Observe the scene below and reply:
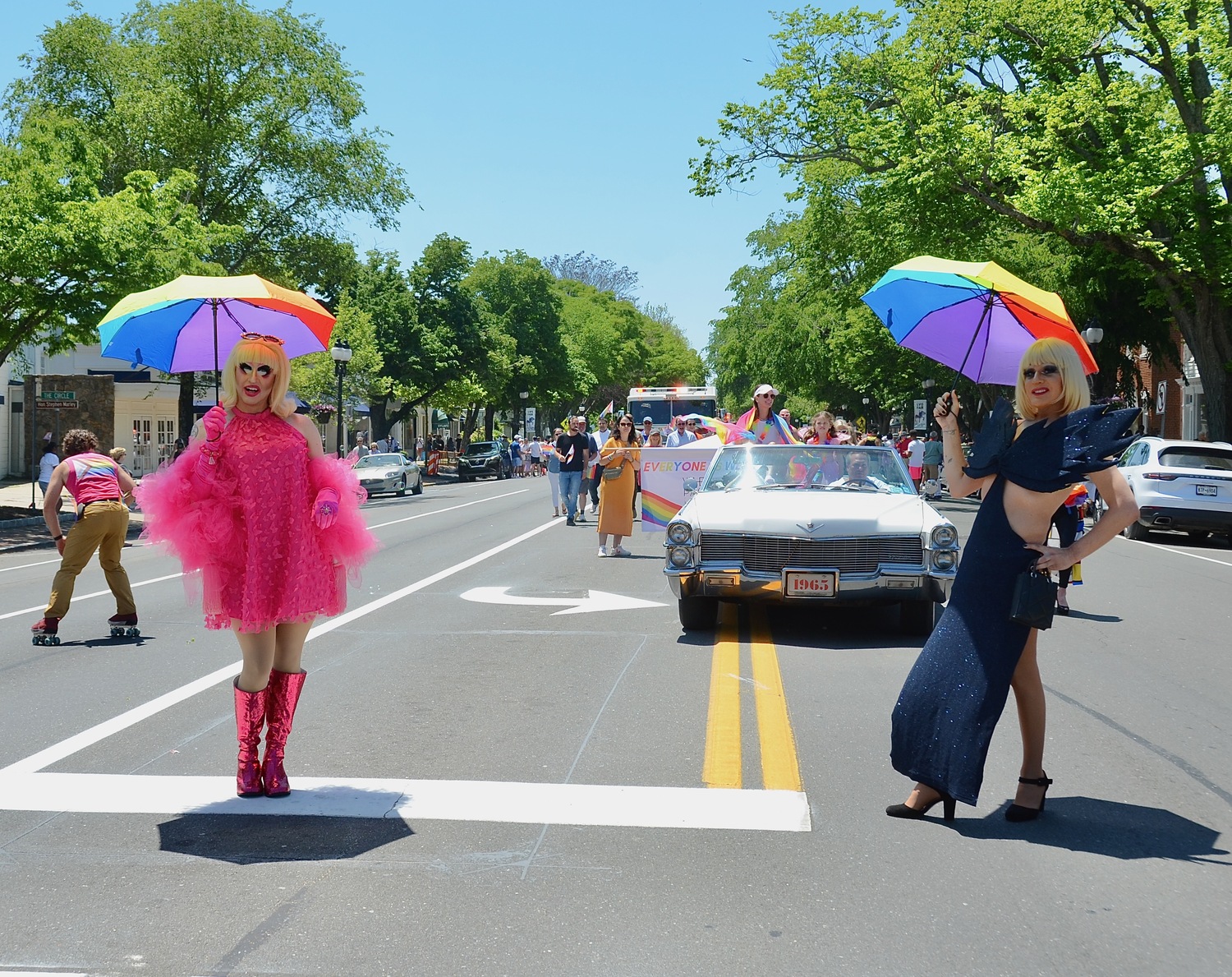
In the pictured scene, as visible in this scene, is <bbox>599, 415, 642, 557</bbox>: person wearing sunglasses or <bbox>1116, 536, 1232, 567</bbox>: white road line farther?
<bbox>1116, 536, 1232, 567</bbox>: white road line

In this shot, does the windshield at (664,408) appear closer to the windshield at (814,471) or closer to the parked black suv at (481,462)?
the parked black suv at (481,462)

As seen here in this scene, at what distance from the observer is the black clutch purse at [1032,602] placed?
15.9 ft

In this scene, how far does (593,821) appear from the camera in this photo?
4969mm

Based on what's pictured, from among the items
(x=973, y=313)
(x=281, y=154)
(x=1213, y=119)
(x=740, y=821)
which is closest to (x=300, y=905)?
(x=740, y=821)

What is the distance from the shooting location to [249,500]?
16.9 feet

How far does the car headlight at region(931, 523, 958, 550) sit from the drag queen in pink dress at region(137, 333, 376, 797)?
5089mm

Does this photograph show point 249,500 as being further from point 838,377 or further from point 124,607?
point 838,377

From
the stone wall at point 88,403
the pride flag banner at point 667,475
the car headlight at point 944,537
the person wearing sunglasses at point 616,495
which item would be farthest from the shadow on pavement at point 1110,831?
the stone wall at point 88,403

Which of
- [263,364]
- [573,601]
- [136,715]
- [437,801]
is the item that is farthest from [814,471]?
[263,364]

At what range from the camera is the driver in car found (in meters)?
10.2

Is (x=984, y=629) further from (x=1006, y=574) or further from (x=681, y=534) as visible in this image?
(x=681, y=534)

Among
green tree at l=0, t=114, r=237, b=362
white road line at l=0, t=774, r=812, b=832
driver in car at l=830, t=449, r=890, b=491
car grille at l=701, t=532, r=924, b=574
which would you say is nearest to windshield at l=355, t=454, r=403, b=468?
green tree at l=0, t=114, r=237, b=362

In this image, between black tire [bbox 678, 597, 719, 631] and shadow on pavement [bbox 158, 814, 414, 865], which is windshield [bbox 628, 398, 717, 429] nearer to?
black tire [bbox 678, 597, 719, 631]

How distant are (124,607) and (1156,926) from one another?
8.04 meters
